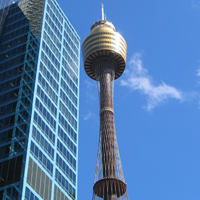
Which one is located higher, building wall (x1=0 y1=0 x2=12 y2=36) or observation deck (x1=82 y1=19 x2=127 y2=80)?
observation deck (x1=82 y1=19 x2=127 y2=80)

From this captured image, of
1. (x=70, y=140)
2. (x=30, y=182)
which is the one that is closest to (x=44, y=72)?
(x=70, y=140)

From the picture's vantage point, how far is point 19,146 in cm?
6016

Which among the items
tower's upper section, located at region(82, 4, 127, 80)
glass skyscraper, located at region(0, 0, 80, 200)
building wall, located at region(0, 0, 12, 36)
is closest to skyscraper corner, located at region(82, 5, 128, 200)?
tower's upper section, located at region(82, 4, 127, 80)

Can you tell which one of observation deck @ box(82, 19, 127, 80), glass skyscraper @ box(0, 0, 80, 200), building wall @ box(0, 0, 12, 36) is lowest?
glass skyscraper @ box(0, 0, 80, 200)

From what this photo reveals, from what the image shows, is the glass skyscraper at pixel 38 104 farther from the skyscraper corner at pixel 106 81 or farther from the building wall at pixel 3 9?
the skyscraper corner at pixel 106 81

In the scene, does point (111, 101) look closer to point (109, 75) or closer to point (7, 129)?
point (109, 75)

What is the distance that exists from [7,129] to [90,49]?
62.1 meters

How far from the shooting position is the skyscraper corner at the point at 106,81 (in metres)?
93.1

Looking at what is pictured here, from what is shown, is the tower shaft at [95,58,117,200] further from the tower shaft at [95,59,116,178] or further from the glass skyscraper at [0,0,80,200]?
the glass skyscraper at [0,0,80,200]

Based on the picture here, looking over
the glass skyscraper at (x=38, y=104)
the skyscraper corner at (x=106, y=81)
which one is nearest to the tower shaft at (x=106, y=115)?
the skyscraper corner at (x=106, y=81)

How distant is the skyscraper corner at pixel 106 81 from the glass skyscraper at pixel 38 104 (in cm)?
1932

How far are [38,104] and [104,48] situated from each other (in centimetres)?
5507

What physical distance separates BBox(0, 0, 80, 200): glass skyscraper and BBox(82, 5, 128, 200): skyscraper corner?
761 inches

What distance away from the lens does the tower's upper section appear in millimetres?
119875
